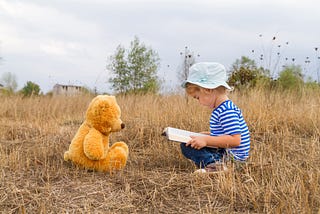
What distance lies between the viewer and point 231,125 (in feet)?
9.27

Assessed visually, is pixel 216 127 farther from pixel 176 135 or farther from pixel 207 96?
pixel 176 135

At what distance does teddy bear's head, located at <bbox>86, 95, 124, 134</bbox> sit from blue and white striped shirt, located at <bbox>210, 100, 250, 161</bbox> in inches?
31.3

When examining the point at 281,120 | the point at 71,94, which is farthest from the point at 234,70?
the point at 281,120

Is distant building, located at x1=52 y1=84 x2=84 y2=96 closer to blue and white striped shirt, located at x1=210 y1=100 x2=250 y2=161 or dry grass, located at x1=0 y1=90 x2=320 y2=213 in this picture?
dry grass, located at x1=0 y1=90 x2=320 y2=213

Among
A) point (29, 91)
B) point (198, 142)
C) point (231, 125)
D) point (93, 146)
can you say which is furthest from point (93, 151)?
point (29, 91)

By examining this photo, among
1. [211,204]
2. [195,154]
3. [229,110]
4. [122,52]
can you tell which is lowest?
[211,204]

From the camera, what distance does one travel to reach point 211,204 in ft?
7.34

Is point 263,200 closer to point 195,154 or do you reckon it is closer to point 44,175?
point 195,154

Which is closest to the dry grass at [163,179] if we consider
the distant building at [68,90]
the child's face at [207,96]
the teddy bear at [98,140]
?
the teddy bear at [98,140]

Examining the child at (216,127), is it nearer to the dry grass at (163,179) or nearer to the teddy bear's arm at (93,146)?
the dry grass at (163,179)

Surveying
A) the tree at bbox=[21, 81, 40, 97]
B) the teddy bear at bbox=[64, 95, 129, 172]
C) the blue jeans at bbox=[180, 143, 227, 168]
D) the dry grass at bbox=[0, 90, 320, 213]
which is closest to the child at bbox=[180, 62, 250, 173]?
the blue jeans at bbox=[180, 143, 227, 168]

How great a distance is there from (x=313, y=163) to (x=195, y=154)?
968 mm

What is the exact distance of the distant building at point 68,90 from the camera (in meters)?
9.20

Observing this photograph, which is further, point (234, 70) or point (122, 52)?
point (122, 52)
